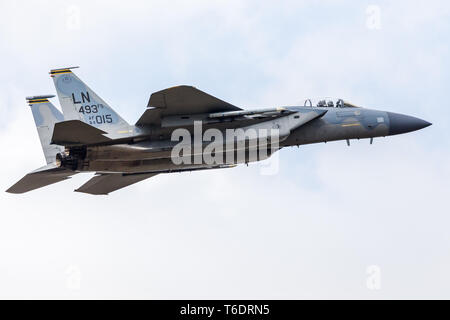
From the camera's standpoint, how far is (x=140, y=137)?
26031 mm

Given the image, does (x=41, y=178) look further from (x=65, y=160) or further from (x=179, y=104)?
(x=179, y=104)

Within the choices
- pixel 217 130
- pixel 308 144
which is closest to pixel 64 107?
pixel 217 130

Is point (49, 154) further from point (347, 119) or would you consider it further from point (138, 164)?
point (347, 119)

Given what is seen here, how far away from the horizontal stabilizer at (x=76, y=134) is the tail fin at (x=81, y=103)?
1.62 meters

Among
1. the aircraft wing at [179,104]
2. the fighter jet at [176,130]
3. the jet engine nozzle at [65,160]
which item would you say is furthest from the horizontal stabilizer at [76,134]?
the aircraft wing at [179,104]

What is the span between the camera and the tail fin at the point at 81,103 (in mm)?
27000

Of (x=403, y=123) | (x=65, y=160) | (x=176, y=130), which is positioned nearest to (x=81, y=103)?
(x=65, y=160)

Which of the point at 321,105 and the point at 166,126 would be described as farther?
the point at 321,105

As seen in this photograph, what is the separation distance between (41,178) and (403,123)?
12.6m

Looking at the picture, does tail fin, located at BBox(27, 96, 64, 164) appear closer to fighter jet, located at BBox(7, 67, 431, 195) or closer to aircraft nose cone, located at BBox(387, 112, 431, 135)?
fighter jet, located at BBox(7, 67, 431, 195)

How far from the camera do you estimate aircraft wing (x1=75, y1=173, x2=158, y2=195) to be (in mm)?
29422

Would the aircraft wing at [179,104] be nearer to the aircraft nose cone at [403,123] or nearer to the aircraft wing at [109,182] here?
the aircraft wing at [109,182]

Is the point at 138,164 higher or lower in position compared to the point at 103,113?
lower

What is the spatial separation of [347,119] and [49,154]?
10.3 metres
